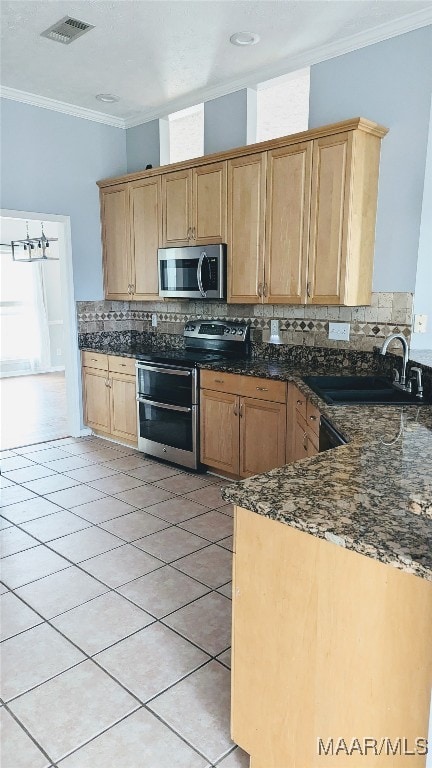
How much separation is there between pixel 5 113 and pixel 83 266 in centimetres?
137

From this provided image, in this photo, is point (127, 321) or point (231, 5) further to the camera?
point (127, 321)

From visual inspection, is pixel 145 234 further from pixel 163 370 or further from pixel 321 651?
pixel 321 651

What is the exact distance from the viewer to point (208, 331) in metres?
4.38

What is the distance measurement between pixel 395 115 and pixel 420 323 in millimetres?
1265

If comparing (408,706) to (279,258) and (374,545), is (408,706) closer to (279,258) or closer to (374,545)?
(374,545)

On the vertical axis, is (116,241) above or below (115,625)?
above

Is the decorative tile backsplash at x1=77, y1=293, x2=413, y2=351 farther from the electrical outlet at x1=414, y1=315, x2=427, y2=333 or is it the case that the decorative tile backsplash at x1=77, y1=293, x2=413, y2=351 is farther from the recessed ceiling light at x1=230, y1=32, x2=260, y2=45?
the recessed ceiling light at x1=230, y1=32, x2=260, y2=45

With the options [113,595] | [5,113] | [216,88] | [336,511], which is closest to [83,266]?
[5,113]

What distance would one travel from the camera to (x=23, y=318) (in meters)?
8.68

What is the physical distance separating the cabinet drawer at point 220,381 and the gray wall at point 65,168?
1.80m

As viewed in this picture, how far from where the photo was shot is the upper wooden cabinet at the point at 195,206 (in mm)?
3828

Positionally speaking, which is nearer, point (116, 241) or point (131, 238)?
point (131, 238)

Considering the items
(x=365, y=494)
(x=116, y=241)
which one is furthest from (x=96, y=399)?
(x=365, y=494)

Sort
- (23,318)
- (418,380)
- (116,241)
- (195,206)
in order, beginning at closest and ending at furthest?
(418,380) → (195,206) → (116,241) → (23,318)
